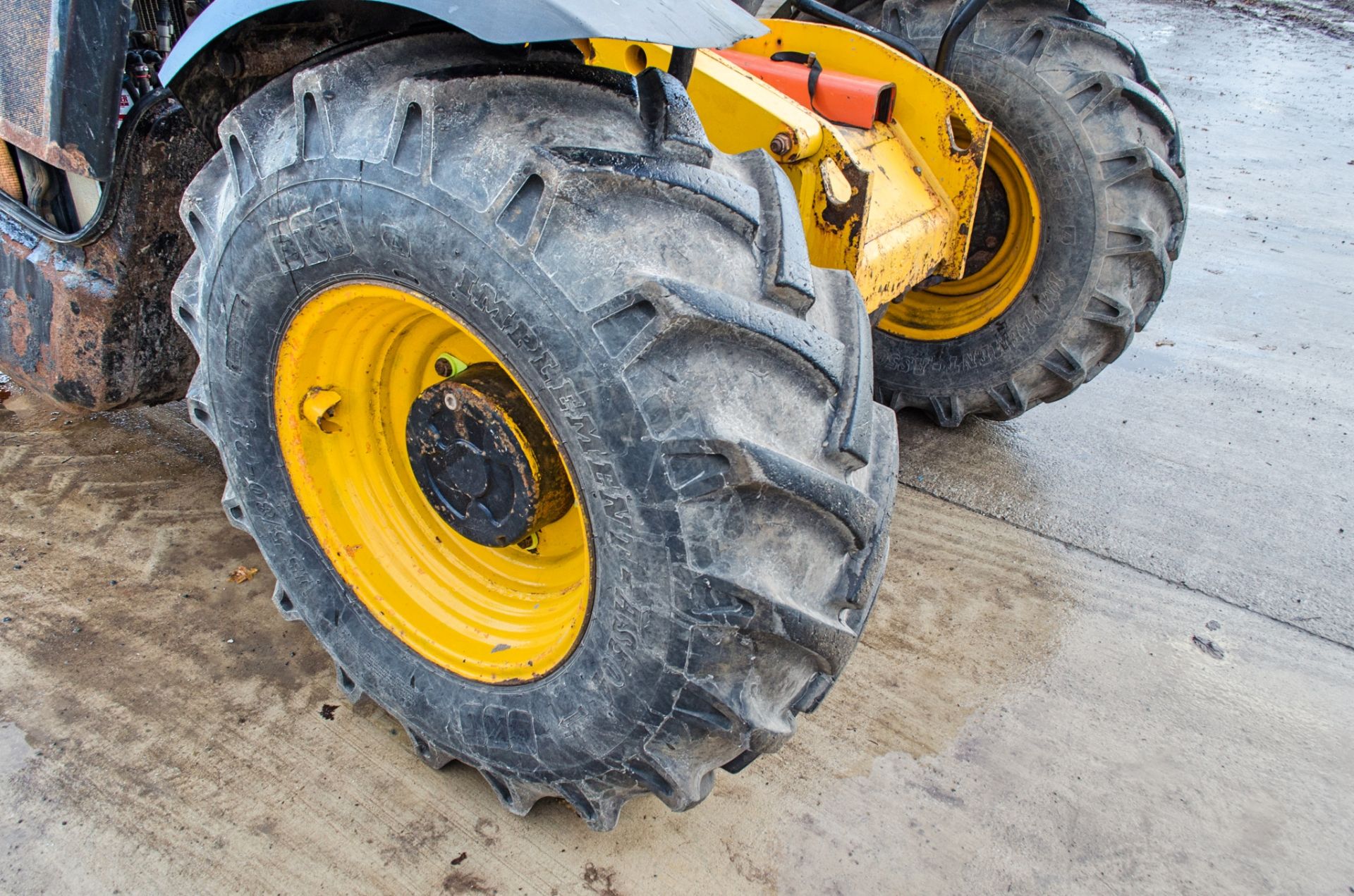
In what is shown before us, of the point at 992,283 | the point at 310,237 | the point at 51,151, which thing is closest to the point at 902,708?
the point at 992,283

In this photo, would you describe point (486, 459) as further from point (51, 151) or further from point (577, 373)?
point (51, 151)

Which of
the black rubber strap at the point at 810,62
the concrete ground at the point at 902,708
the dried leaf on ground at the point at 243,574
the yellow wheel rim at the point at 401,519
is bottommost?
the dried leaf on ground at the point at 243,574

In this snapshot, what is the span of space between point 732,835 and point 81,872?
127cm

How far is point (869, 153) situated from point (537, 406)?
149cm

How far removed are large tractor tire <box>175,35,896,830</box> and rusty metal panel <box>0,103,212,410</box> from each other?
1.29 feet

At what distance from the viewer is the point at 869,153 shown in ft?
8.21

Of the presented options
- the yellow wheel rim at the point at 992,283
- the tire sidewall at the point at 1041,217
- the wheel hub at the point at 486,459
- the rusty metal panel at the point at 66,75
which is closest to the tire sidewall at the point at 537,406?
the wheel hub at the point at 486,459

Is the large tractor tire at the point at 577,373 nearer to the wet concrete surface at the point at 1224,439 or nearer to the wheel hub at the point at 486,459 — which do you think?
the wheel hub at the point at 486,459

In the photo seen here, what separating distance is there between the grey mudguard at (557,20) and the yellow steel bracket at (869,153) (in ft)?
2.12

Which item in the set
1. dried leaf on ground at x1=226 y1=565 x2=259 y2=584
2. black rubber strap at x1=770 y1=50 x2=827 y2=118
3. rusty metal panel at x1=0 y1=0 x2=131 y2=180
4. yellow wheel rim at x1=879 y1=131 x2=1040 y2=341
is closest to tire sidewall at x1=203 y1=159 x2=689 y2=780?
rusty metal panel at x1=0 y1=0 x2=131 y2=180

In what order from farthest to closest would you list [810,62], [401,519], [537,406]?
[810,62], [401,519], [537,406]

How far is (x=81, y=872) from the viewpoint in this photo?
1798 mm

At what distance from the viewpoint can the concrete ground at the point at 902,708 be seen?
190 cm

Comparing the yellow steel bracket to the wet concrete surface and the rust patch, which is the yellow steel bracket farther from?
the rust patch
